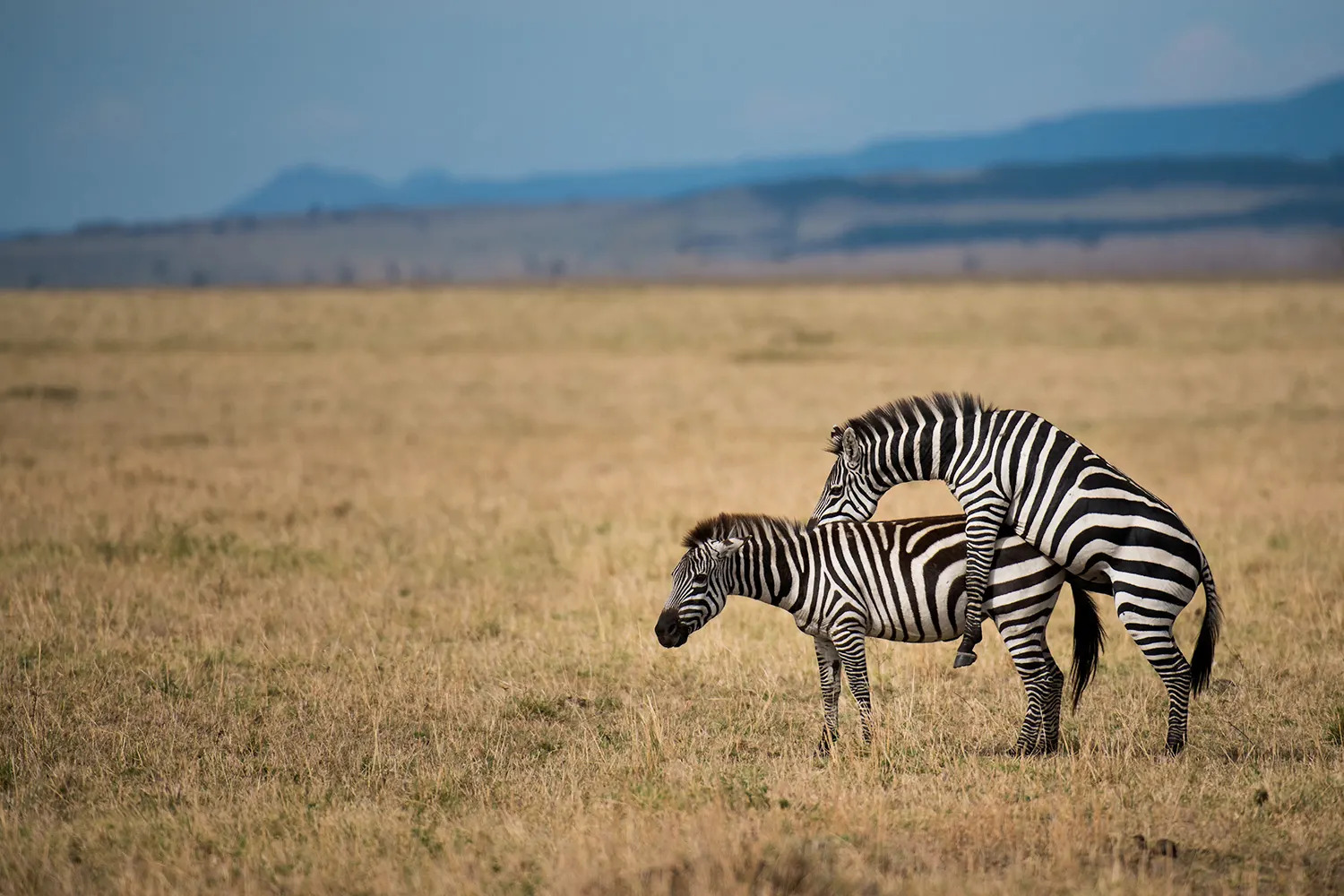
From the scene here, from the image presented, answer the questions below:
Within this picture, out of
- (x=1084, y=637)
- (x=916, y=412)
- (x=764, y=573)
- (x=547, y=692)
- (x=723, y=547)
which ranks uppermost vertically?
(x=916, y=412)

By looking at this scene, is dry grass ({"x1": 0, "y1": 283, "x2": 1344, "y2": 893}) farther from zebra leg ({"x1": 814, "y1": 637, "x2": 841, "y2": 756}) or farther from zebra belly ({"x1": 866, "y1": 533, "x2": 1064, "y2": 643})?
zebra belly ({"x1": 866, "y1": 533, "x2": 1064, "y2": 643})

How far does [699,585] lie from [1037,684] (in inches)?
82.2

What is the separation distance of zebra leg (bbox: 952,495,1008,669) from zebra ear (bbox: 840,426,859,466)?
0.84 meters

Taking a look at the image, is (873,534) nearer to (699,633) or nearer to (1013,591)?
(1013,591)

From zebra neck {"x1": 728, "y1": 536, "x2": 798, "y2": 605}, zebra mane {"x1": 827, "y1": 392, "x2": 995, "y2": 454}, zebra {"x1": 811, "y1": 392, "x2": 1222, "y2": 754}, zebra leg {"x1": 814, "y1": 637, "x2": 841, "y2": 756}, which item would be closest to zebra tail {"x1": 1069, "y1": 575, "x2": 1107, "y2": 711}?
zebra {"x1": 811, "y1": 392, "x2": 1222, "y2": 754}

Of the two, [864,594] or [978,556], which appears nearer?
[978,556]

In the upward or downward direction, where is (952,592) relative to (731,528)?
downward

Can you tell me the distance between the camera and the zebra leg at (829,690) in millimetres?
8410

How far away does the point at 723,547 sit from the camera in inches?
329

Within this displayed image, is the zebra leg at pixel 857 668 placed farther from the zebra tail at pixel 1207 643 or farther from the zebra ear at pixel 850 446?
the zebra tail at pixel 1207 643

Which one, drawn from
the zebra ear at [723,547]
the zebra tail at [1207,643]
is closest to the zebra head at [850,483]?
the zebra ear at [723,547]

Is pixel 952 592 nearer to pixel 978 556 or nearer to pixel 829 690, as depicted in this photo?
pixel 978 556

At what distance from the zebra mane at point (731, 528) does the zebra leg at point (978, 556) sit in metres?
1.12

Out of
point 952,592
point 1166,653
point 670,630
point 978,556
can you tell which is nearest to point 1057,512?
point 978,556
